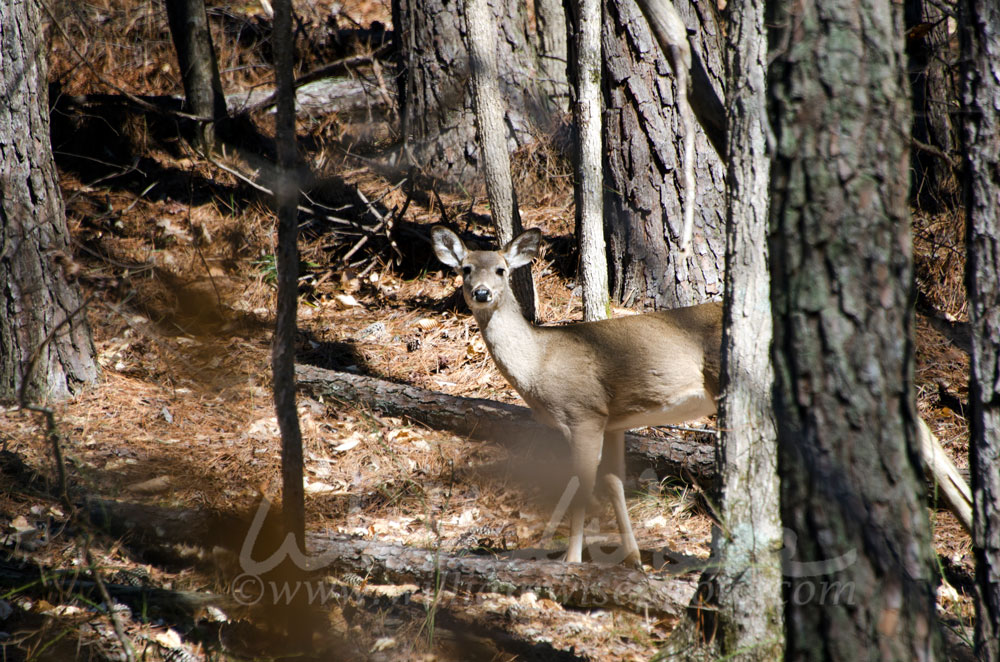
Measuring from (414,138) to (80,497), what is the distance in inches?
213

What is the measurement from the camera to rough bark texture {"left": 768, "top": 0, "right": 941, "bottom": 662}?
7.42 feet

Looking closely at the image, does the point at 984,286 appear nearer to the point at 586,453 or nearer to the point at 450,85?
the point at 586,453

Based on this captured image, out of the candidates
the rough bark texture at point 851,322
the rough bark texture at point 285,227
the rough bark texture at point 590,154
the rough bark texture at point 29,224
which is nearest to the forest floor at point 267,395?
the rough bark texture at point 29,224

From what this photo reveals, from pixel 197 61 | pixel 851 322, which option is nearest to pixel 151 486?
pixel 851 322

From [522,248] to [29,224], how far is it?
340cm

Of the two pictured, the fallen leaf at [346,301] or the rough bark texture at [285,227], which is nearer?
the rough bark texture at [285,227]

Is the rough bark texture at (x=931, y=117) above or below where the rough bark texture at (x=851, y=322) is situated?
above

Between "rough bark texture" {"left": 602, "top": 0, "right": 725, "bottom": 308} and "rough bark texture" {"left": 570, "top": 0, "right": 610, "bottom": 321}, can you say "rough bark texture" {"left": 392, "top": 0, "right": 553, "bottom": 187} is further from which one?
"rough bark texture" {"left": 570, "top": 0, "right": 610, "bottom": 321}

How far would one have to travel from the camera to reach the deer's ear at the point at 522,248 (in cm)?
573

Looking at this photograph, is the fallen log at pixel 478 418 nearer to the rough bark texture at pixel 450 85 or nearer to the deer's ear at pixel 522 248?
the deer's ear at pixel 522 248

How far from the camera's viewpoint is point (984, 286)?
3.15m

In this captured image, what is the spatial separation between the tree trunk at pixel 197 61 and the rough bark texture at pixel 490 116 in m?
3.80

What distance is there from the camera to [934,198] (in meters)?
7.50

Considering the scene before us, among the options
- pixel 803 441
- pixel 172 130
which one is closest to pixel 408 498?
pixel 803 441
